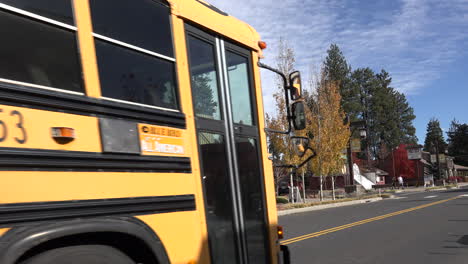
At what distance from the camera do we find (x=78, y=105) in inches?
90.7

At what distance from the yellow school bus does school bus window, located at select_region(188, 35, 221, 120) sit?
0.4 inches

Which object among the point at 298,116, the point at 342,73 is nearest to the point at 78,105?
Result: the point at 298,116

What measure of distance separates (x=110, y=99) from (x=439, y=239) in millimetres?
9139

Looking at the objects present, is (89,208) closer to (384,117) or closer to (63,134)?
(63,134)

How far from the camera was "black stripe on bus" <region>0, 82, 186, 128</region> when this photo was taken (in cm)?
202

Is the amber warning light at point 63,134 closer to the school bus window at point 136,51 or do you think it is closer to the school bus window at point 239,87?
the school bus window at point 136,51

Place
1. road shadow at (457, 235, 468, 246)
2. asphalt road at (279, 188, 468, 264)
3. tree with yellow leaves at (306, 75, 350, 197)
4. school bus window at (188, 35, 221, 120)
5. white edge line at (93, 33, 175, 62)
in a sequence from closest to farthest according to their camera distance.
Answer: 1. white edge line at (93, 33, 175, 62)
2. school bus window at (188, 35, 221, 120)
3. asphalt road at (279, 188, 468, 264)
4. road shadow at (457, 235, 468, 246)
5. tree with yellow leaves at (306, 75, 350, 197)

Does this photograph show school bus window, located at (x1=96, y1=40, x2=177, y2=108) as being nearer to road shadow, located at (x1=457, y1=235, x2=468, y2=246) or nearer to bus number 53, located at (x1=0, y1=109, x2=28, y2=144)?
bus number 53, located at (x1=0, y1=109, x2=28, y2=144)

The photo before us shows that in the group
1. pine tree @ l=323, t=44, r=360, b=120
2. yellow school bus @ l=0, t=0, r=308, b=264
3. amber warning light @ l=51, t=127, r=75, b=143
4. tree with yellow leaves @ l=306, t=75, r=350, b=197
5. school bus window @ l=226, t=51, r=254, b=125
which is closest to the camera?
yellow school bus @ l=0, t=0, r=308, b=264

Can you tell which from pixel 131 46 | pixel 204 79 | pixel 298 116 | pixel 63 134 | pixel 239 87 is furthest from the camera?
pixel 298 116

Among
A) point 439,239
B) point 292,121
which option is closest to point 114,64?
point 292,121

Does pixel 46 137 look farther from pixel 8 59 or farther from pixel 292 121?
pixel 292 121

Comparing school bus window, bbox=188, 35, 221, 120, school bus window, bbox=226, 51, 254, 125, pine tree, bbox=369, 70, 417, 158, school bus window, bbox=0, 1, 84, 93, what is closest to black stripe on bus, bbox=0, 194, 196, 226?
school bus window, bbox=0, 1, 84, 93

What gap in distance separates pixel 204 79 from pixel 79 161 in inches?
56.2
